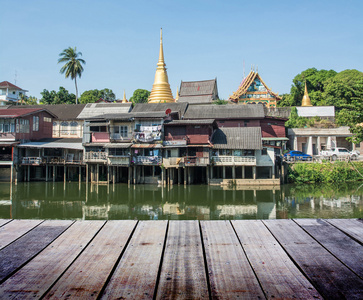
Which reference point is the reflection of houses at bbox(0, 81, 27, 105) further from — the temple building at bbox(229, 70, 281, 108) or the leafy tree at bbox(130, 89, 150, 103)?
the temple building at bbox(229, 70, 281, 108)

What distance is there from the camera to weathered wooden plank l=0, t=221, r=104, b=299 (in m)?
2.23

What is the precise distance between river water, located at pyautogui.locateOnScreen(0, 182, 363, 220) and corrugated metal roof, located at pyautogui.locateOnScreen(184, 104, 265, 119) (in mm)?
10348

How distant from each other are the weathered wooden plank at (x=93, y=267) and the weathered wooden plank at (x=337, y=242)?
1.81m

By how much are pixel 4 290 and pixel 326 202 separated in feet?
71.4

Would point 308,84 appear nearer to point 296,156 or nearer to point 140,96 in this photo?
point 296,156

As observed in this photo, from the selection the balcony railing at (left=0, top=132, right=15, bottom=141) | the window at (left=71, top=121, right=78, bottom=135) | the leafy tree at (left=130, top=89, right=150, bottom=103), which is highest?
the leafy tree at (left=130, top=89, right=150, bottom=103)

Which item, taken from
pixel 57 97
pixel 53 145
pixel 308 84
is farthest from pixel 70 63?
pixel 308 84

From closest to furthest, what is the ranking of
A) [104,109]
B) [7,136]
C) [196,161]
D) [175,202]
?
[175,202] → [196,161] → [7,136] → [104,109]

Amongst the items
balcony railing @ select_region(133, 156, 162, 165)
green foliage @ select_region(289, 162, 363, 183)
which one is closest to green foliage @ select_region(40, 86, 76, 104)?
balcony railing @ select_region(133, 156, 162, 165)

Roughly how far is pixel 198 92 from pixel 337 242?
45.6 metres

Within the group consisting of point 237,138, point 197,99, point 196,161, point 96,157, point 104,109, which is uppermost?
point 197,99

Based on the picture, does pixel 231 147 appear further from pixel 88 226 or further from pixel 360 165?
pixel 88 226

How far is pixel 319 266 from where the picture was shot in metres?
2.57

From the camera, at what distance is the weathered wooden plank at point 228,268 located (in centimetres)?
224
